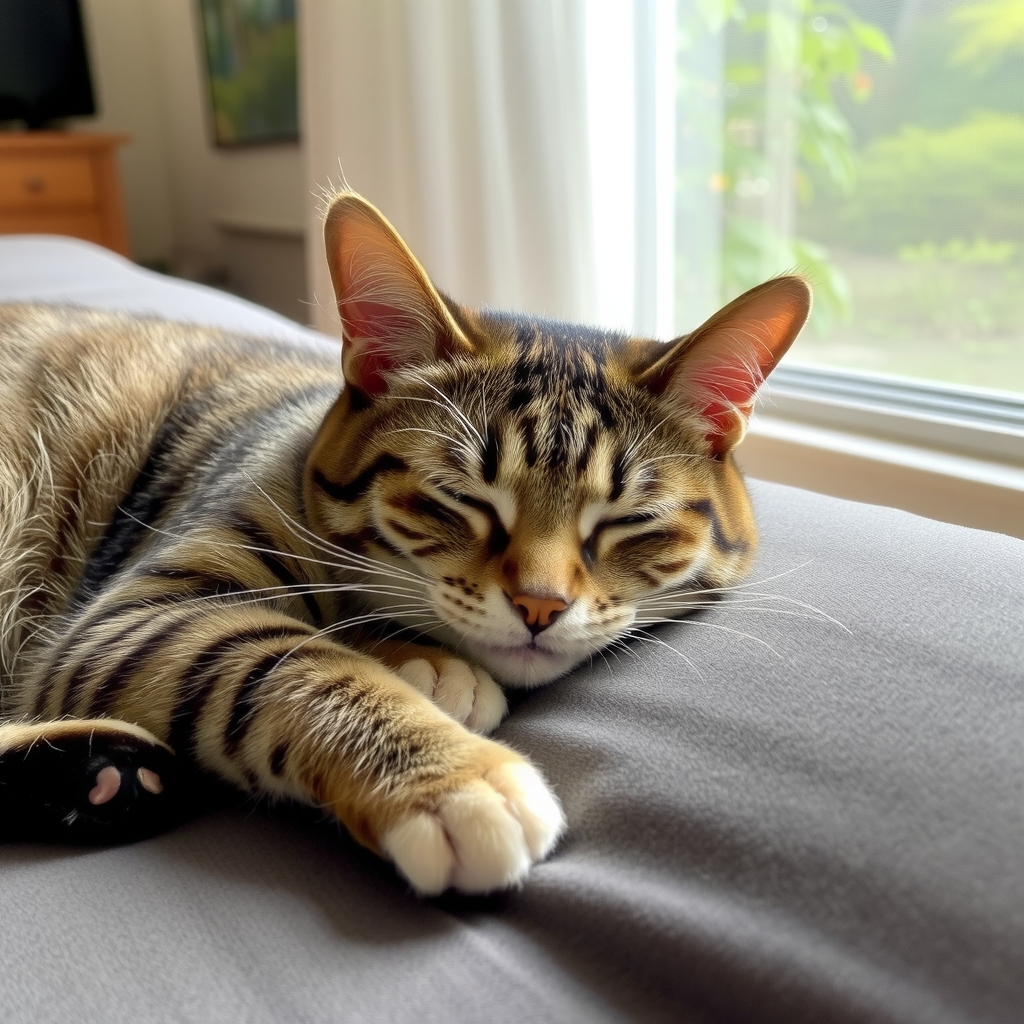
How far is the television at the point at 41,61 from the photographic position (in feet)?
10.8

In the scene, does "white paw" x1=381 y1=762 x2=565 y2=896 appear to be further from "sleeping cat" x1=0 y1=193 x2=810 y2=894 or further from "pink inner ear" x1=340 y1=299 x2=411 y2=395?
"pink inner ear" x1=340 y1=299 x2=411 y2=395

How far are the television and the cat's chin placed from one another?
11.5 ft

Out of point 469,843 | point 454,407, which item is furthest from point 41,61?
point 469,843

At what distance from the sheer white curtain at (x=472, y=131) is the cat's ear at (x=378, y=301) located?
817mm

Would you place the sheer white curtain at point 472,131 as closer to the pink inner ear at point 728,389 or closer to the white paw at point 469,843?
the pink inner ear at point 728,389

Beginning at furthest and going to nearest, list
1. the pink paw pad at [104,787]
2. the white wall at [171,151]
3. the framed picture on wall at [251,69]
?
the white wall at [171,151], the framed picture on wall at [251,69], the pink paw pad at [104,787]

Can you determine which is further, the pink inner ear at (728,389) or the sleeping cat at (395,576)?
the pink inner ear at (728,389)

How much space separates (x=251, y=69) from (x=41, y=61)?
0.81m

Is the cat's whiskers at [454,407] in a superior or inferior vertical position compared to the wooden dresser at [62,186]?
inferior

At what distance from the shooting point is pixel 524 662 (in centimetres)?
77

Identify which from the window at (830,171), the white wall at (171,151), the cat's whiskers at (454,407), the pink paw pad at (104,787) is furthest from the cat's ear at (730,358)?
the white wall at (171,151)

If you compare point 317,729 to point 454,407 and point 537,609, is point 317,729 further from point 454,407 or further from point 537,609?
point 454,407

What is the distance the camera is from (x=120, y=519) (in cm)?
106

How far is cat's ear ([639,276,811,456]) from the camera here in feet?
2.69
